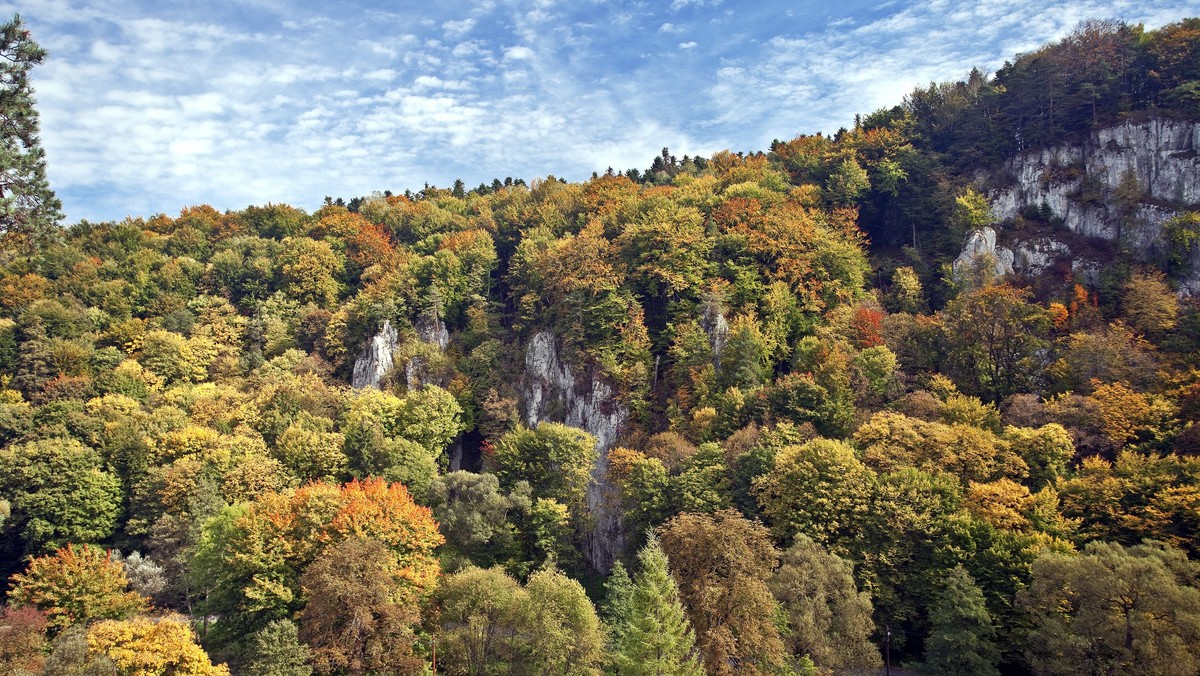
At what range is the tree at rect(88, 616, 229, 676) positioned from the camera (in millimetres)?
25406

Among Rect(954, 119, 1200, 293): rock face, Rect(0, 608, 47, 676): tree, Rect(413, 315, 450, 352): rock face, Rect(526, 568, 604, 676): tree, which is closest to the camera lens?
Rect(0, 608, 47, 676): tree

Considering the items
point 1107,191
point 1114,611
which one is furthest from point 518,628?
point 1107,191

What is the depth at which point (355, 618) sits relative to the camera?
27.6 meters

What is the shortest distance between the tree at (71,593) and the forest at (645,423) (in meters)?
0.18

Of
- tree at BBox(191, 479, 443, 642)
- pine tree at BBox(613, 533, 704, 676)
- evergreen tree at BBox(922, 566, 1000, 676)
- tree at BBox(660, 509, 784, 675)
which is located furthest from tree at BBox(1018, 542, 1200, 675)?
tree at BBox(191, 479, 443, 642)

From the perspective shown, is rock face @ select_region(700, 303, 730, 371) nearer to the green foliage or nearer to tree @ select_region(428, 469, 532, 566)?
tree @ select_region(428, 469, 532, 566)

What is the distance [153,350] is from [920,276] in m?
63.1

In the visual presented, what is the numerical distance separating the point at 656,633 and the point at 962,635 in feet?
40.5

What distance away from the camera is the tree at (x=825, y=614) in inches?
1075

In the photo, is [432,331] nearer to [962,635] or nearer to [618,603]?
[618,603]

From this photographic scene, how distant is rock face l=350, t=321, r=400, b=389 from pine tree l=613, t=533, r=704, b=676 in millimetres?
36116

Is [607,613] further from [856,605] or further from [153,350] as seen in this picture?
[153,350]

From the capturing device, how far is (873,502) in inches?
1270

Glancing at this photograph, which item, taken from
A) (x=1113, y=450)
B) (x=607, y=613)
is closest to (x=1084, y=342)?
(x=1113, y=450)
